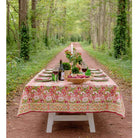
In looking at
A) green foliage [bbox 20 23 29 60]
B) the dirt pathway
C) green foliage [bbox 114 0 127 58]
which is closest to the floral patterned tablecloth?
the dirt pathway

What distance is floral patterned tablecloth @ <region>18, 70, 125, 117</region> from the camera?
3705 millimetres

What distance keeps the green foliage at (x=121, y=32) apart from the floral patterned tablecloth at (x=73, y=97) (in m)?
12.2

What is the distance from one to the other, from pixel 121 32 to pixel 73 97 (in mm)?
12908

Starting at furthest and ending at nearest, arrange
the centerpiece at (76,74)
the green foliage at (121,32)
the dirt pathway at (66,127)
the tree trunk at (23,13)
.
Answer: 1. the green foliage at (121,32)
2. the tree trunk at (23,13)
3. the dirt pathway at (66,127)
4. the centerpiece at (76,74)

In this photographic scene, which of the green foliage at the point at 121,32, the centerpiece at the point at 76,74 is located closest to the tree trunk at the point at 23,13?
the green foliage at the point at 121,32

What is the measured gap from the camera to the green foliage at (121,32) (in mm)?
15299

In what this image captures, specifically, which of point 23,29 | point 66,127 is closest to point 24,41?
point 23,29

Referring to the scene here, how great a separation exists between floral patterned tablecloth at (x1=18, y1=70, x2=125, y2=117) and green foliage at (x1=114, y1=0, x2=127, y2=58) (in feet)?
39.9

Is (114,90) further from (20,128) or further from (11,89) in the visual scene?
(11,89)

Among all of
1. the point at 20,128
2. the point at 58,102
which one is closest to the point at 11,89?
the point at 20,128

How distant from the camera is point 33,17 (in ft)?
57.2

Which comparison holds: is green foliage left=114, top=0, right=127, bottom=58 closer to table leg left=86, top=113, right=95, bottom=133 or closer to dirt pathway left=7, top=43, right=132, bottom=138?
dirt pathway left=7, top=43, right=132, bottom=138

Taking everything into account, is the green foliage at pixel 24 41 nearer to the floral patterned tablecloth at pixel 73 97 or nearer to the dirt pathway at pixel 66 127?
the dirt pathway at pixel 66 127

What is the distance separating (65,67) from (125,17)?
1223 centimetres
